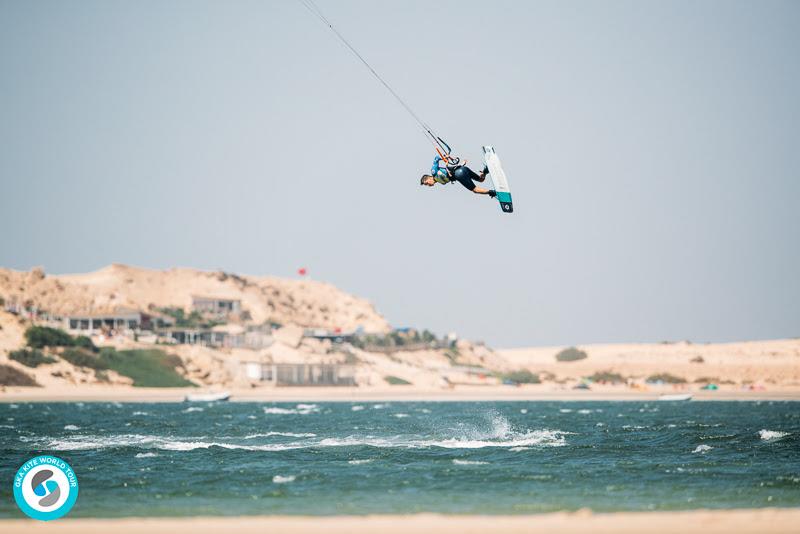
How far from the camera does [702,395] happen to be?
92.2m

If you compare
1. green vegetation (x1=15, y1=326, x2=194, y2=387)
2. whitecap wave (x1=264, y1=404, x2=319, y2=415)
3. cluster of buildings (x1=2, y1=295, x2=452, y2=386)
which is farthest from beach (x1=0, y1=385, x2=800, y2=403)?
whitecap wave (x1=264, y1=404, x2=319, y2=415)

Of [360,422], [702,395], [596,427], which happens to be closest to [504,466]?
[596,427]

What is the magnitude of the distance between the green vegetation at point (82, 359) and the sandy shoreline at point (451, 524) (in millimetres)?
68335

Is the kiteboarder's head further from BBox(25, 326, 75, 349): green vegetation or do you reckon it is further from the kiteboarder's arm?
BBox(25, 326, 75, 349): green vegetation

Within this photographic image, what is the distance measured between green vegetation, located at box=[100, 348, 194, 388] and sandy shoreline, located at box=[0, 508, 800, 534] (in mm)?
68668

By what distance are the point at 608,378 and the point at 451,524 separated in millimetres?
105278

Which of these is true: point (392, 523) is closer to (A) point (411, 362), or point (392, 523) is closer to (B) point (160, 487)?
(B) point (160, 487)

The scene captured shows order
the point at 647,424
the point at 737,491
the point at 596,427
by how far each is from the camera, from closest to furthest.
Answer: the point at 737,491, the point at 596,427, the point at 647,424

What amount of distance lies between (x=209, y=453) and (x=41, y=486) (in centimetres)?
1127

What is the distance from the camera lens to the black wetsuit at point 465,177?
22.0 meters

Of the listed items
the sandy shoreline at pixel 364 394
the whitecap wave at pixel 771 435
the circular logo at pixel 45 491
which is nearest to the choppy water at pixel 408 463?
the whitecap wave at pixel 771 435

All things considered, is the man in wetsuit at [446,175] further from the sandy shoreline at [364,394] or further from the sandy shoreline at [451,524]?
the sandy shoreline at [364,394]

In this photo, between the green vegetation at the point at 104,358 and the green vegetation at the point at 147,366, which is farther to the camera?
the green vegetation at the point at 147,366

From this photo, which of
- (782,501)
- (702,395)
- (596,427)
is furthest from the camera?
(702,395)
